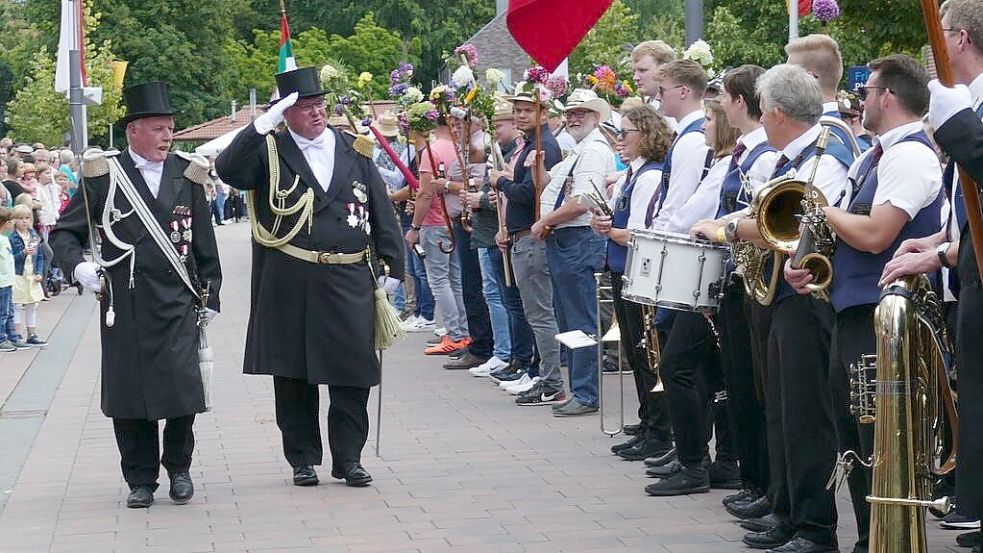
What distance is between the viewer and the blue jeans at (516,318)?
1209cm

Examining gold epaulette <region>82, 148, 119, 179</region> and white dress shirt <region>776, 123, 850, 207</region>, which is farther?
gold epaulette <region>82, 148, 119, 179</region>

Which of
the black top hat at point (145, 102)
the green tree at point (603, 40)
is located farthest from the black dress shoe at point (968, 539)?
the green tree at point (603, 40)

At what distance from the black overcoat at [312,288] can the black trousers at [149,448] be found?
0.52 metres

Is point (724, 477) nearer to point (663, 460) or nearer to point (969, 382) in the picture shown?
point (663, 460)

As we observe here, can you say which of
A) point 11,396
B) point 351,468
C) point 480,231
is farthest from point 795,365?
point 11,396

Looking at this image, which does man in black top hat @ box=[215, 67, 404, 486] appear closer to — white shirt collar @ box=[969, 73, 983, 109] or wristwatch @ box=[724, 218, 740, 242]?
wristwatch @ box=[724, 218, 740, 242]

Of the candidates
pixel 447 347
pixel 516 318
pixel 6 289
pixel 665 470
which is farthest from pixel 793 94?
pixel 6 289

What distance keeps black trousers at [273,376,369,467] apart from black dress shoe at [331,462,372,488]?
0.03 meters

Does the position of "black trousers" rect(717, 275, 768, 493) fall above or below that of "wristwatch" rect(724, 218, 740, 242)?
below

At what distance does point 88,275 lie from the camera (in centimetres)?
777

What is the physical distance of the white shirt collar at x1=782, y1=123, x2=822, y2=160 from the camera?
636 cm

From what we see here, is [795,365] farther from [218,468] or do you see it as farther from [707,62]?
[707,62]

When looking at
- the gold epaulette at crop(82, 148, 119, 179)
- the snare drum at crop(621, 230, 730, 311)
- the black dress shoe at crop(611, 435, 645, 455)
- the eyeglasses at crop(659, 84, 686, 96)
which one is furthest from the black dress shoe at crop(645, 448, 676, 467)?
the gold epaulette at crop(82, 148, 119, 179)

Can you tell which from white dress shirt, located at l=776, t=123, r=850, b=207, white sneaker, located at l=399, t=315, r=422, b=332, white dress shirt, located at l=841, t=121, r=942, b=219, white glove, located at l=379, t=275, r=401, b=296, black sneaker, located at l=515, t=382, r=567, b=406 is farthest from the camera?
white sneaker, located at l=399, t=315, r=422, b=332
